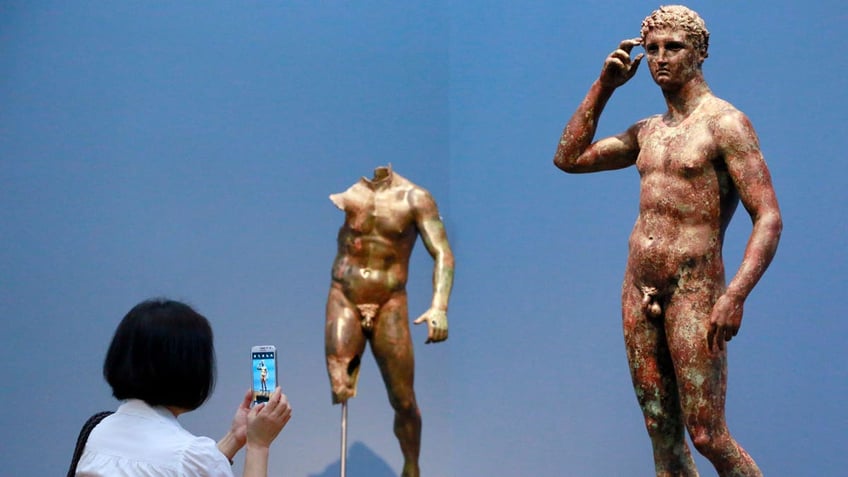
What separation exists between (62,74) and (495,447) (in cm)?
344

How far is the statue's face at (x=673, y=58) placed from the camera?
4.44 meters

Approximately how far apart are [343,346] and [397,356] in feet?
0.89

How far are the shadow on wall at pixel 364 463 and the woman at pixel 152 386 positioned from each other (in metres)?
4.58

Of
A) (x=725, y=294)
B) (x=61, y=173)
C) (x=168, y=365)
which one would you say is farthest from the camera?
(x=61, y=173)

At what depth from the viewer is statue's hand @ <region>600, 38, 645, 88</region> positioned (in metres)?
4.64

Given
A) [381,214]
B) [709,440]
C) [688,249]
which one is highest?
[381,214]

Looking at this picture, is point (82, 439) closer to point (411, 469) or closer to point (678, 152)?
point (678, 152)

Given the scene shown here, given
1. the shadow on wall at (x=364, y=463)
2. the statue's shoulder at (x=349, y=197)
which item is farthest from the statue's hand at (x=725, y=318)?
the shadow on wall at (x=364, y=463)

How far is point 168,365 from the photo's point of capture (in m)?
2.92

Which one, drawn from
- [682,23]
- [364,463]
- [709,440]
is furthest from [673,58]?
[364,463]

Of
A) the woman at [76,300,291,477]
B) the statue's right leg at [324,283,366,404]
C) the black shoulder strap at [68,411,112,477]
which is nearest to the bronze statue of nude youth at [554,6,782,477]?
the statue's right leg at [324,283,366,404]

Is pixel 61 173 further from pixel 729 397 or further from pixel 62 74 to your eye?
pixel 729 397

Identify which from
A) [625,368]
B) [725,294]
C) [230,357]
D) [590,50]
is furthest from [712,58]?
[230,357]

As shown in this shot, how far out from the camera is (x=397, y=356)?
582 cm
